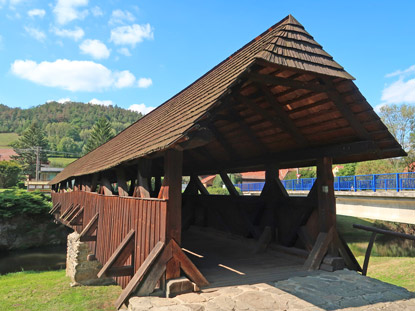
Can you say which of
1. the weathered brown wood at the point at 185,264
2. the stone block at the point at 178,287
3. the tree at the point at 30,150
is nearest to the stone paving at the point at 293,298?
the stone block at the point at 178,287

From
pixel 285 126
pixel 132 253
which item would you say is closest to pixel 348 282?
pixel 285 126

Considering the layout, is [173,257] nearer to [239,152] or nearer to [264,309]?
[264,309]

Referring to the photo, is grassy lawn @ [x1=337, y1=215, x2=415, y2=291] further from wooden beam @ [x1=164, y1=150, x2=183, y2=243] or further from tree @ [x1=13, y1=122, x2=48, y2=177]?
tree @ [x1=13, y1=122, x2=48, y2=177]

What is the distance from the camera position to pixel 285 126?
632 centimetres

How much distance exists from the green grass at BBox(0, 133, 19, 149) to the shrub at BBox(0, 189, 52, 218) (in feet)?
300

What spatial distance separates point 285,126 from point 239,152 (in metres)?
2.22

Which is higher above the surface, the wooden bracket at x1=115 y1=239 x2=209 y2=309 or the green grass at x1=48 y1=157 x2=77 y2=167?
the green grass at x1=48 y1=157 x2=77 y2=167

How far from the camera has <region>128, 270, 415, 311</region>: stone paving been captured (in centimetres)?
389

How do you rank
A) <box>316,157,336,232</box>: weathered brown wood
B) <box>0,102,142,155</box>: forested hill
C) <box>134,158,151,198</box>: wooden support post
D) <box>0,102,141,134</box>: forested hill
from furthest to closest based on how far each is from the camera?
<box>0,102,141,134</box>: forested hill < <box>0,102,142,155</box>: forested hill < <box>316,157,336,232</box>: weathered brown wood < <box>134,158,151,198</box>: wooden support post

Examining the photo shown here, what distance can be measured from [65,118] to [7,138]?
1096 inches

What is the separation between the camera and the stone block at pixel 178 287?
4.26 m

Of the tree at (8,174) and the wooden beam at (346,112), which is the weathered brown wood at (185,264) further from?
the tree at (8,174)

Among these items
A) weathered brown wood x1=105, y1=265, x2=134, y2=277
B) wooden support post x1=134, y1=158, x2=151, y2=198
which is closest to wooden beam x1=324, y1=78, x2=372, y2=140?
wooden support post x1=134, y1=158, x2=151, y2=198

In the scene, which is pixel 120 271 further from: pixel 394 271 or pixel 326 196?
pixel 394 271
